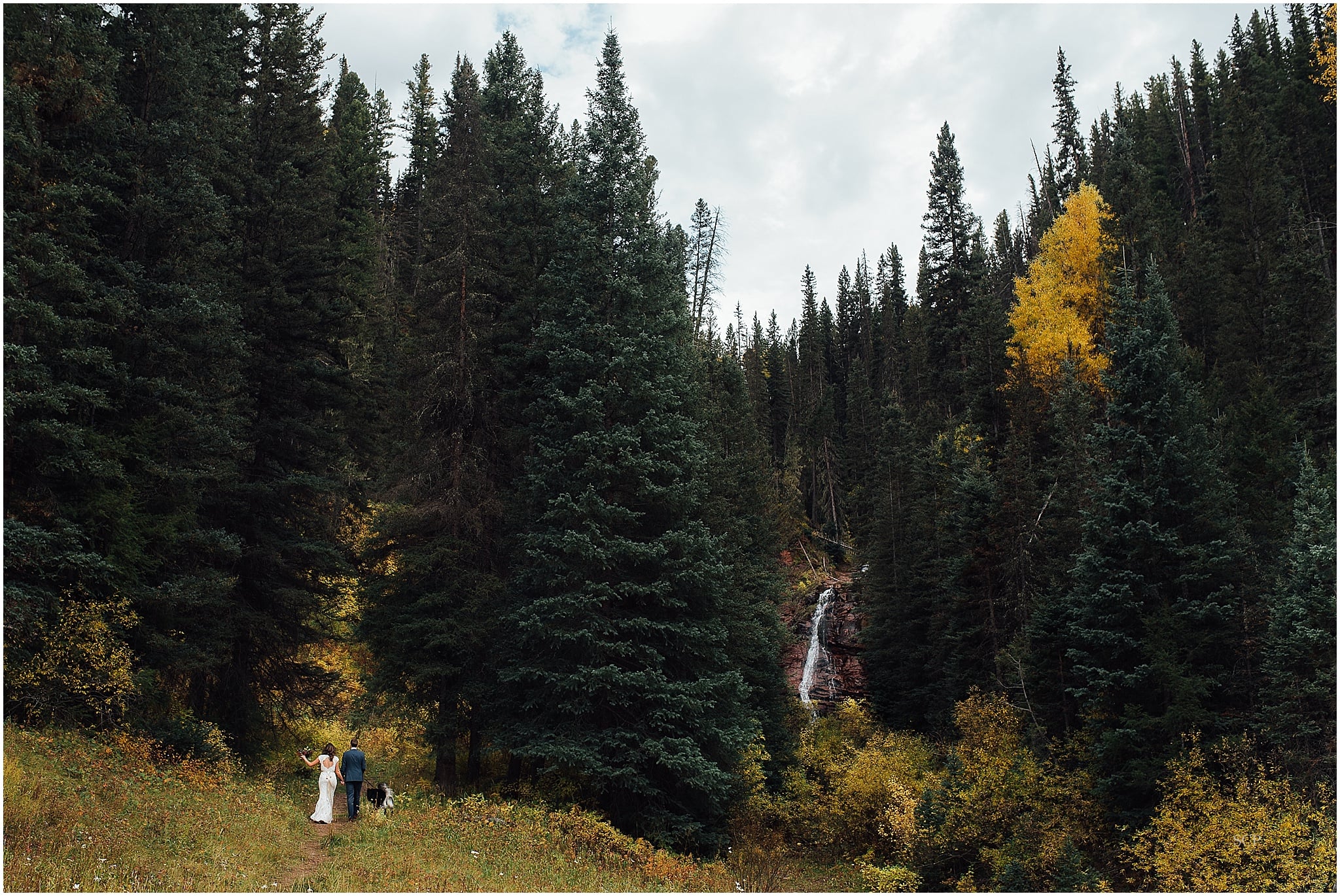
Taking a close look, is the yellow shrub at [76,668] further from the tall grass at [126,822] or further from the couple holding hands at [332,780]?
the couple holding hands at [332,780]

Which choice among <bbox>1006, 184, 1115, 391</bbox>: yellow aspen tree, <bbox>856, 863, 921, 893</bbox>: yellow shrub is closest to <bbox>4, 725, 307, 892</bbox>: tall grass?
<bbox>856, 863, 921, 893</bbox>: yellow shrub

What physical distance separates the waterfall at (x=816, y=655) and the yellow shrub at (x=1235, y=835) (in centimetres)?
2071

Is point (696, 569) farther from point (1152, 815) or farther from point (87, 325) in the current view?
point (87, 325)

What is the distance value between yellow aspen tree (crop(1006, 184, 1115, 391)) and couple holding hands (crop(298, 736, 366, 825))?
92.9 feet

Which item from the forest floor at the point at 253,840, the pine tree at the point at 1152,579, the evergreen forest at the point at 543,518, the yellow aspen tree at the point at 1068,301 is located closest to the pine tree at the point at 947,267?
the yellow aspen tree at the point at 1068,301

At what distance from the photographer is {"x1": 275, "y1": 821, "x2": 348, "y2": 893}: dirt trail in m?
11.1

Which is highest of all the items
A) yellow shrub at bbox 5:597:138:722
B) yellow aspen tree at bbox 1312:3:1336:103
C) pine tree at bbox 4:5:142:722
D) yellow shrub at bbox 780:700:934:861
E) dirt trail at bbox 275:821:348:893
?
yellow aspen tree at bbox 1312:3:1336:103

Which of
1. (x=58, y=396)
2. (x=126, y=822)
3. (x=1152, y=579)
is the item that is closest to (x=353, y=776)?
(x=126, y=822)

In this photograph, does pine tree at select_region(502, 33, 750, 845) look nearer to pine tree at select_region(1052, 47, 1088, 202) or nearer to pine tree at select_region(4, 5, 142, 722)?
pine tree at select_region(4, 5, 142, 722)

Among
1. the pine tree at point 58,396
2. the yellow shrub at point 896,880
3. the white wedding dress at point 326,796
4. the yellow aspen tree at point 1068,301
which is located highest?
the yellow aspen tree at point 1068,301

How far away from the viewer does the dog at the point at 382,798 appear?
16328mm

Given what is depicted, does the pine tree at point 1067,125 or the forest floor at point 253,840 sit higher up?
the pine tree at point 1067,125

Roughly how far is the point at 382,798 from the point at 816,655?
95.5 ft

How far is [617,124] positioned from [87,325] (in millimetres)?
14910
